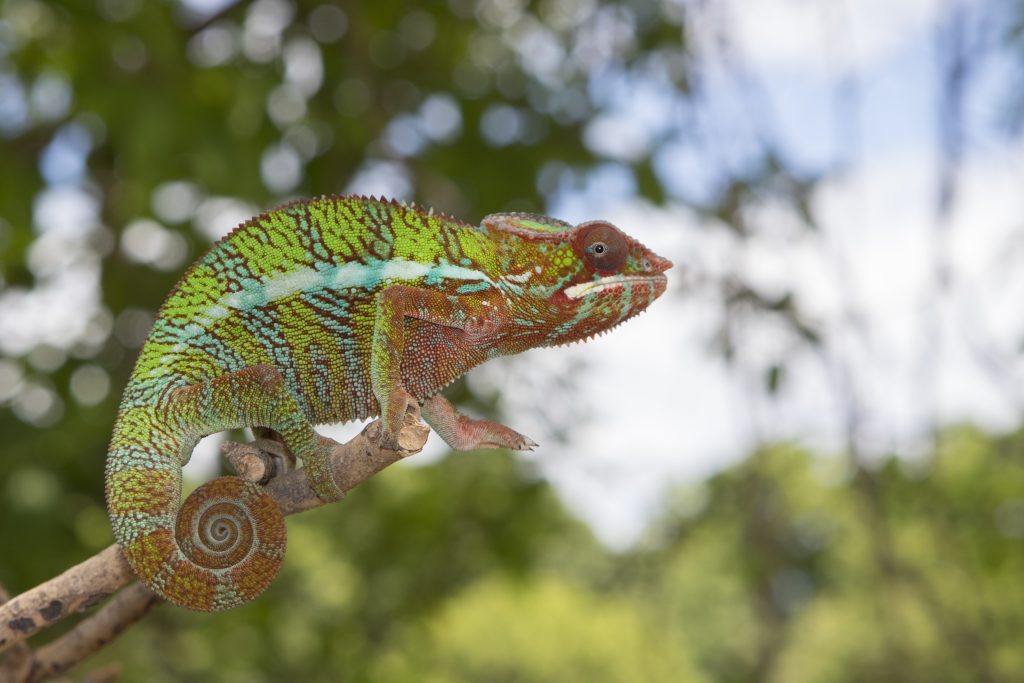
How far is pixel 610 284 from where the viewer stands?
1175 mm

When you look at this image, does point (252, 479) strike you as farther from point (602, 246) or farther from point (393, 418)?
point (602, 246)

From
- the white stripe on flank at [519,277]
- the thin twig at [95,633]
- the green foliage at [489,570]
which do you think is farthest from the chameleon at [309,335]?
the green foliage at [489,570]

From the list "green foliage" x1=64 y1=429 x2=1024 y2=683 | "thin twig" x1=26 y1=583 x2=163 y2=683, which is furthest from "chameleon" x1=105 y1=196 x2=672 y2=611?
"green foliage" x1=64 y1=429 x2=1024 y2=683

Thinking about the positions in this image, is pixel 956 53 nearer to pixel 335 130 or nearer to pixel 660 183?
pixel 660 183

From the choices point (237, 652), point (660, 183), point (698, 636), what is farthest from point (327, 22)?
point (698, 636)

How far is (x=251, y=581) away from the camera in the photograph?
1033 millimetres

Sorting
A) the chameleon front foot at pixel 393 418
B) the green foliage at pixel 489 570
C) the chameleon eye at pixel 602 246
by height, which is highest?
the chameleon eye at pixel 602 246

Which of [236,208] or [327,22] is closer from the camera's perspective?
[236,208]

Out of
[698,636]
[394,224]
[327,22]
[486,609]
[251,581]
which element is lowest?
[698,636]

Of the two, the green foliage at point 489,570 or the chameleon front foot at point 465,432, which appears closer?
the chameleon front foot at point 465,432

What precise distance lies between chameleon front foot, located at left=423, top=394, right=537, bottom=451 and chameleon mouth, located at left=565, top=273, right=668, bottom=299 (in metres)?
0.18

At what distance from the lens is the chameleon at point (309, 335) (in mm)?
1038

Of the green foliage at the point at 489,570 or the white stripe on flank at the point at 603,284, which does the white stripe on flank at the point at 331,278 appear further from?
the green foliage at the point at 489,570

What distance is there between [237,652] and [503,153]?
3560 mm
